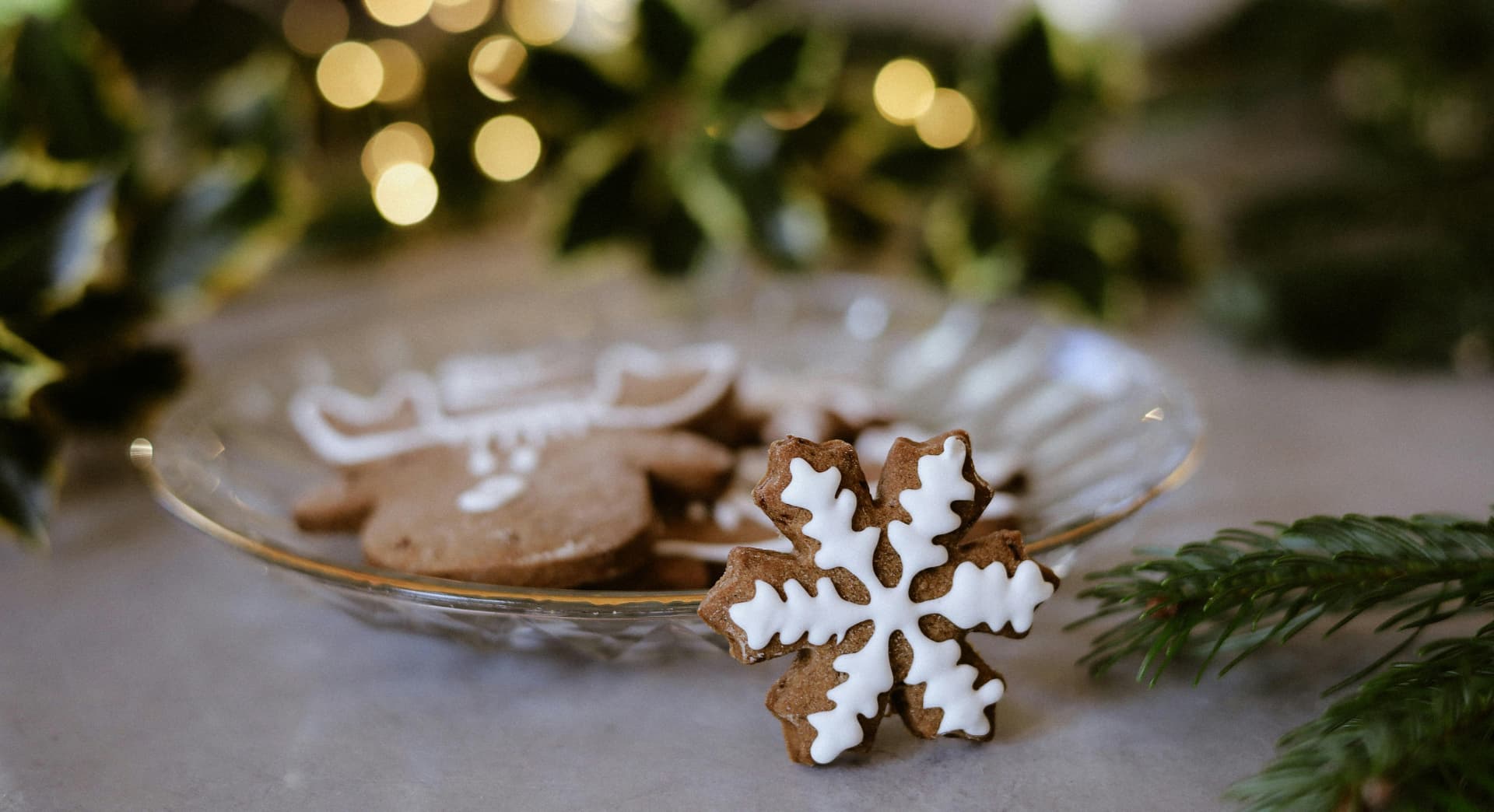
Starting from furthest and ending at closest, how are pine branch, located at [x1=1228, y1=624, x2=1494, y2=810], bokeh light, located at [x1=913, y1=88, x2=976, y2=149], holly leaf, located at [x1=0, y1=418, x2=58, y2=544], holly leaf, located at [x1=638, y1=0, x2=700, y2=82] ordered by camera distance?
bokeh light, located at [x1=913, y1=88, x2=976, y2=149], holly leaf, located at [x1=638, y1=0, x2=700, y2=82], holly leaf, located at [x1=0, y1=418, x2=58, y2=544], pine branch, located at [x1=1228, y1=624, x2=1494, y2=810]

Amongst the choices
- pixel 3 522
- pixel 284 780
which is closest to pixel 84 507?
pixel 3 522

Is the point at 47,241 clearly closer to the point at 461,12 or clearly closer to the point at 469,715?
the point at 469,715

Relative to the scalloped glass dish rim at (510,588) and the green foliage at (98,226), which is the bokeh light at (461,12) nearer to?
the green foliage at (98,226)

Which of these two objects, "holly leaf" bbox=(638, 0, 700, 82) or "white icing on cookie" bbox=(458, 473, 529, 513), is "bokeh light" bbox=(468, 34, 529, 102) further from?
"white icing on cookie" bbox=(458, 473, 529, 513)

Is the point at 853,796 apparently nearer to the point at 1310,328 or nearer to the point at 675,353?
the point at 675,353

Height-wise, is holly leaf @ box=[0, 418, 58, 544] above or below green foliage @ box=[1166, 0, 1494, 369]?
below

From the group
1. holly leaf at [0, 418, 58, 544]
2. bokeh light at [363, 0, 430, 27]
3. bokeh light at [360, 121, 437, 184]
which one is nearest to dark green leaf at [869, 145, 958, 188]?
bokeh light at [360, 121, 437, 184]

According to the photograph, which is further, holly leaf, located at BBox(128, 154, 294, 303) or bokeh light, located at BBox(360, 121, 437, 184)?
bokeh light, located at BBox(360, 121, 437, 184)

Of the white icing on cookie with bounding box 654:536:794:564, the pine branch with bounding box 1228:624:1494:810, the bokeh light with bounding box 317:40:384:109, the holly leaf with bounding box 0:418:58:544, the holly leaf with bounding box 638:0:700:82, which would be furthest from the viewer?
the bokeh light with bounding box 317:40:384:109
